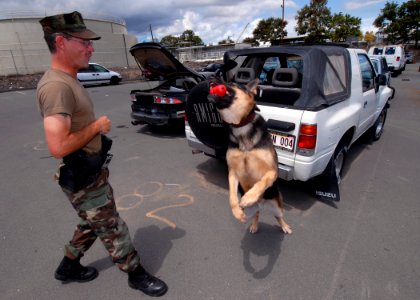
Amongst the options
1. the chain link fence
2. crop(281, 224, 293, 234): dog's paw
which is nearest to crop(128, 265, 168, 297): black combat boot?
crop(281, 224, 293, 234): dog's paw

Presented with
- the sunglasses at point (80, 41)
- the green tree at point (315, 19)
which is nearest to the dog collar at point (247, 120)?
the sunglasses at point (80, 41)

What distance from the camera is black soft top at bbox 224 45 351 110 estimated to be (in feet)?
9.47

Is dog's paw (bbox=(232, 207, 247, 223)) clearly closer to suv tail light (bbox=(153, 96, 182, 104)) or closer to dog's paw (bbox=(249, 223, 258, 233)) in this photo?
dog's paw (bbox=(249, 223, 258, 233))

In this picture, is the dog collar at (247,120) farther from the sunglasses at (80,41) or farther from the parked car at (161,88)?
the parked car at (161,88)

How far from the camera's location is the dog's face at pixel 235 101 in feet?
5.70

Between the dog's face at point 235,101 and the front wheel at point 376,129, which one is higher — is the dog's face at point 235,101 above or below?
above

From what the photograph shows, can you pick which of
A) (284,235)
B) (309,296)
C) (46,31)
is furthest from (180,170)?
(46,31)

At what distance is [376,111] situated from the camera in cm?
484

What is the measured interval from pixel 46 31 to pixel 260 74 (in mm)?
3825

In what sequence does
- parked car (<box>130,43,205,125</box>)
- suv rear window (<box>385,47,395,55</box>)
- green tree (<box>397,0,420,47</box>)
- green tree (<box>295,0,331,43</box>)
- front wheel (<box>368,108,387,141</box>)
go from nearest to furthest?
parked car (<box>130,43,205,125</box>)
front wheel (<box>368,108,387,141</box>)
suv rear window (<box>385,47,395,55</box>)
green tree (<box>295,0,331,43</box>)
green tree (<box>397,0,420,47</box>)

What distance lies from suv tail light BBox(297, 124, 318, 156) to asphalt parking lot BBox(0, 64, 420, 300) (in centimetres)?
84

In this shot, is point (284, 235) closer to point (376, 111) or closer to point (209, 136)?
point (209, 136)

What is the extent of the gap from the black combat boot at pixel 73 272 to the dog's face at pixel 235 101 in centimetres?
175

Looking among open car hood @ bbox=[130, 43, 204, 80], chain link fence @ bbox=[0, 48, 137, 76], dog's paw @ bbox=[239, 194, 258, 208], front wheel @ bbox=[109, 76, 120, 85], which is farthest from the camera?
chain link fence @ bbox=[0, 48, 137, 76]
